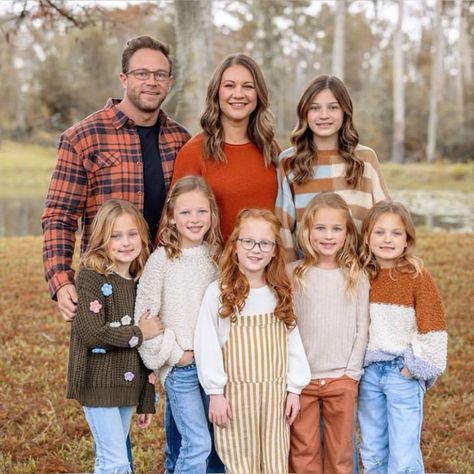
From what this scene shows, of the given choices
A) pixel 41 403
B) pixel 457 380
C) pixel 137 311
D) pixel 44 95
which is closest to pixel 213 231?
pixel 137 311

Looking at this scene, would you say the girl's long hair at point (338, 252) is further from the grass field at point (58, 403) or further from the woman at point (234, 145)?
the grass field at point (58, 403)

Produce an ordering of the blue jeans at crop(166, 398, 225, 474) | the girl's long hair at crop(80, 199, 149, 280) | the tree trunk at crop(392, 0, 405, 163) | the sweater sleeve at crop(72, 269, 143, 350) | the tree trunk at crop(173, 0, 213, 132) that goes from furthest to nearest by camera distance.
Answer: the tree trunk at crop(392, 0, 405, 163) < the tree trunk at crop(173, 0, 213, 132) < the blue jeans at crop(166, 398, 225, 474) < the girl's long hair at crop(80, 199, 149, 280) < the sweater sleeve at crop(72, 269, 143, 350)

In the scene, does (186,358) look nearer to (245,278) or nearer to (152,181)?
(245,278)

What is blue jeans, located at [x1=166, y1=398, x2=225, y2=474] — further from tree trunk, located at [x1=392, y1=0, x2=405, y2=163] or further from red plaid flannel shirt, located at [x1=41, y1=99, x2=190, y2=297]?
tree trunk, located at [x1=392, y1=0, x2=405, y2=163]

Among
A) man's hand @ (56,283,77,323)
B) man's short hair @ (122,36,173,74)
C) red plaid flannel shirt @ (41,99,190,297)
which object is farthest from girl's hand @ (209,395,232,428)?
man's short hair @ (122,36,173,74)

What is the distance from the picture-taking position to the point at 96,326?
9.75ft

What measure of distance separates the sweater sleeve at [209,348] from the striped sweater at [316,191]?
49 cm

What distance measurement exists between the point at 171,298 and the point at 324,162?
0.93 metres

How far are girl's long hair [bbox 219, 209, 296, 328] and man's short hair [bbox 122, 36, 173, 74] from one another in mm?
967

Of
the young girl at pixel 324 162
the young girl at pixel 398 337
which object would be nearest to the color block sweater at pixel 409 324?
the young girl at pixel 398 337

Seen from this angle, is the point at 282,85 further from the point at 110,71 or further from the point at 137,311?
the point at 137,311

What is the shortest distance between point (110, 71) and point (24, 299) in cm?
2799

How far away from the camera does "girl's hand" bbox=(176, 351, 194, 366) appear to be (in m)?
3.09

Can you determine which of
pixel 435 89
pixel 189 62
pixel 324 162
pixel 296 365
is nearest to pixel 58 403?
pixel 296 365
